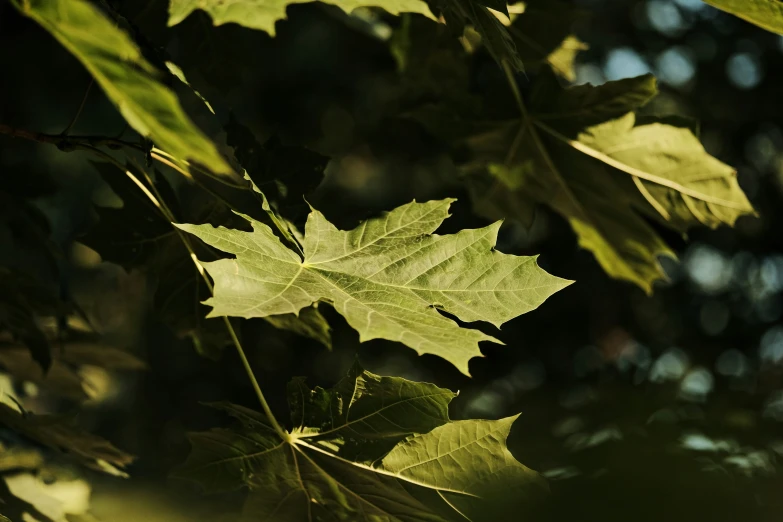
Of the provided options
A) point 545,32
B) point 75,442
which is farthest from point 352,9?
point 75,442

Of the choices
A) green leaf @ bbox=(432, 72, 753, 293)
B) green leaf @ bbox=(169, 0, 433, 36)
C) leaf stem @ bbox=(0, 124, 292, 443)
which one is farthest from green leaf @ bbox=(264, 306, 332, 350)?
green leaf @ bbox=(432, 72, 753, 293)

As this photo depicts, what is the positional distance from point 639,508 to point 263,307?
0.35m

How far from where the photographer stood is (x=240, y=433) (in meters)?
0.78

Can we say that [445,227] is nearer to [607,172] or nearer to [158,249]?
[607,172]

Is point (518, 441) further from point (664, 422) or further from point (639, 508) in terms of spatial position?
point (639, 508)

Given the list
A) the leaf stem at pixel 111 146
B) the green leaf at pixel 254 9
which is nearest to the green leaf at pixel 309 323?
the leaf stem at pixel 111 146

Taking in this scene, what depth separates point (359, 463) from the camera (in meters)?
0.79

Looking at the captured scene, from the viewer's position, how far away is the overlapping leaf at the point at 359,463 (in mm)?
750

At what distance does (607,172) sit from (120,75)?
0.97 metres

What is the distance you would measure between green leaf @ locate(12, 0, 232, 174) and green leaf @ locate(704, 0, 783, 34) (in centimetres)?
57

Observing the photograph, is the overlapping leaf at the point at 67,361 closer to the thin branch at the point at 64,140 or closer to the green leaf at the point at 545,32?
the thin branch at the point at 64,140

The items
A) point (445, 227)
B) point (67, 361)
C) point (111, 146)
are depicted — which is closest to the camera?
point (111, 146)

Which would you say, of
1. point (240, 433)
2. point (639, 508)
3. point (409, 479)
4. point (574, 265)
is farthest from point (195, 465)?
point (574, 265)

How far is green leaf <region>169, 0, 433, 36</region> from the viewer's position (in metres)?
0.78
